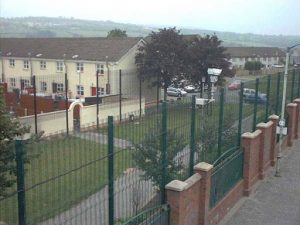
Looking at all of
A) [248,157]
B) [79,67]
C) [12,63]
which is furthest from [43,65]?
[248,157]

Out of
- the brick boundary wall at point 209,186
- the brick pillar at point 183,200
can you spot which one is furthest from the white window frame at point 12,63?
the brick pillar at point 183,200

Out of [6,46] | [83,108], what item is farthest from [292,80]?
[6,46]

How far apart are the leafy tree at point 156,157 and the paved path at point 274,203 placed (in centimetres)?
273

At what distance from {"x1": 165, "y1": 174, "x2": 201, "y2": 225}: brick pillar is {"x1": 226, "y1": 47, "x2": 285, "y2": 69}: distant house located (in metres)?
82.4

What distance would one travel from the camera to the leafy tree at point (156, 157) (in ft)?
29.7

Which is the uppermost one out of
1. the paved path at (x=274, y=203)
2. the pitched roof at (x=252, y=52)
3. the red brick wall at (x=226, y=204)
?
the pitched roof at (x=252, y=52)

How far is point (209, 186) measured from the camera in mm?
10250

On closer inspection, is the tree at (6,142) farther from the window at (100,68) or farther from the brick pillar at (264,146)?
the window at (100,68)

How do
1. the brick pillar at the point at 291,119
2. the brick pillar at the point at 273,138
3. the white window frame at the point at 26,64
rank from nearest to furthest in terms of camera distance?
the brick pillar at the point at 273,138 → the brick pillar at the point at 291,119 → the white window frame at the point at 26,64

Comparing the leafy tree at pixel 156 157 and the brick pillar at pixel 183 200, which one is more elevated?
the leafy tree at pixel 156 157

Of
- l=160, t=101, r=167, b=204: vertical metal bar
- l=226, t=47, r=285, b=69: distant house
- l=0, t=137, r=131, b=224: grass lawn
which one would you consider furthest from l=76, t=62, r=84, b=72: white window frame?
l=226, t=47, r=285, b=69: distant house

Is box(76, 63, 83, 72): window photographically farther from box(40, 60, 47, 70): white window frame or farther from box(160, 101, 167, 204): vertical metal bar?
box(160, 101, 167, 204): vertical metal bar

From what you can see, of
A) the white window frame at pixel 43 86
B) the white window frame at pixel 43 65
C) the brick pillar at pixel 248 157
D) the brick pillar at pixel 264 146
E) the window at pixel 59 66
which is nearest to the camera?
the brick pillar at pixel 248 157

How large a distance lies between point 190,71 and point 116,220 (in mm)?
29642
